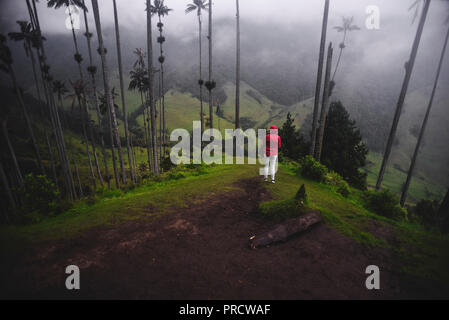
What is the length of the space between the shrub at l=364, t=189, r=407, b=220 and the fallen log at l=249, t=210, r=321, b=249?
4.15 metres

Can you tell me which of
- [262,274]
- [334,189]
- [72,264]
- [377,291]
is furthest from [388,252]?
[72,264]

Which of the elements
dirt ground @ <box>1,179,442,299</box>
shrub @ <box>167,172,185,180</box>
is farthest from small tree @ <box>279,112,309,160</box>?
dirt ground @ <box>1,179,442,299</box>

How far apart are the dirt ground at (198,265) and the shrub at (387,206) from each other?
118 inches

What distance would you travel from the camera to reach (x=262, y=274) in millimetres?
3242

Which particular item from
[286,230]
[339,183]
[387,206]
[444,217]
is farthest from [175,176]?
[444,217]

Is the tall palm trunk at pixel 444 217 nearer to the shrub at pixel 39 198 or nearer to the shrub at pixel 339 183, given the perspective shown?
the shrub at pixel 339 183

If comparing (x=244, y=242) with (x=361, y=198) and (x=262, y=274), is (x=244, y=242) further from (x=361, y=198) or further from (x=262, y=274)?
(x=361, y=198)

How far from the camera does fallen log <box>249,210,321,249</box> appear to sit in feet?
13.3

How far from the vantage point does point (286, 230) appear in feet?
14.0

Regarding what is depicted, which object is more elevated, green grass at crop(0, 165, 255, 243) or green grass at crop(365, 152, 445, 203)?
green grass at crop(0, 165, 255, 243)

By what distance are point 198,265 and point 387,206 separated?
7380 millimetres

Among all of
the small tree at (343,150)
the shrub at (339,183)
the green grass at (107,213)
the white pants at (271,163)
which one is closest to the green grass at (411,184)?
the small tree at (343,150)

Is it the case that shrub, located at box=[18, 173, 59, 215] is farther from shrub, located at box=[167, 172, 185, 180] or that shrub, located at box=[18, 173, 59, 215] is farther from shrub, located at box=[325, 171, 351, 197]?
shrub, located at box=[325, 171, 351, 197]

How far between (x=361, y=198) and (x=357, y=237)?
5171 mm
